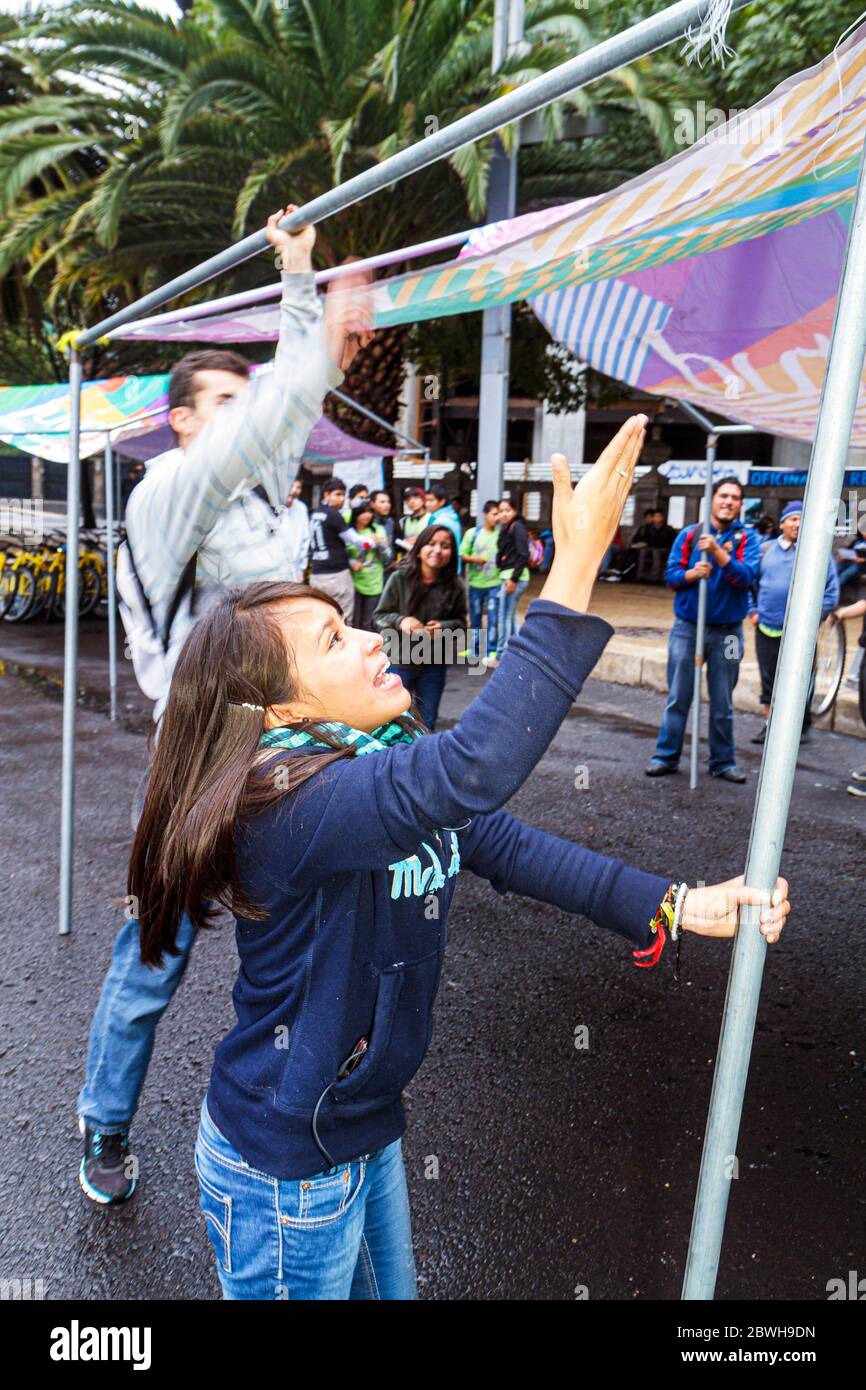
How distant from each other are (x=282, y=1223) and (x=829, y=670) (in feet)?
25.7

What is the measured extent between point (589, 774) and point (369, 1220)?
17.9 feet

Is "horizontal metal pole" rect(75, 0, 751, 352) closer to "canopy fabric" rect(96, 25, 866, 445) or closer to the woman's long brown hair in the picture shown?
"canopy fabric" rect(96, 25, 866, 445)

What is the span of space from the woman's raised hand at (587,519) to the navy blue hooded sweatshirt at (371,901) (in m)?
0.03

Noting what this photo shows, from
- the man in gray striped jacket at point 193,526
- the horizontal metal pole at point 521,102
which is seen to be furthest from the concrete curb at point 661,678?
the horizontal metal pole at point 521,102

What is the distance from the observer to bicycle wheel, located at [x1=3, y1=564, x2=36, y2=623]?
14.0 metres

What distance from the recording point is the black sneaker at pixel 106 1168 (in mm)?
2617

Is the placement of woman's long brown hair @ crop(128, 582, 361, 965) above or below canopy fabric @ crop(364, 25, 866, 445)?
below

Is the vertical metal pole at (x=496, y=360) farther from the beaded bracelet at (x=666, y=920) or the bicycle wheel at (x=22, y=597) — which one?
the beaded bracelet at (x=666, y=920)

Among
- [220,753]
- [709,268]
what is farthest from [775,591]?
[220,753]

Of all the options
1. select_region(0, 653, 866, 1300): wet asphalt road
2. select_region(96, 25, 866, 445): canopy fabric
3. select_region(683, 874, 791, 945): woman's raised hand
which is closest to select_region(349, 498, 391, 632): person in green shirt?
select_region(96, 25, 866, 445): canopy fabric

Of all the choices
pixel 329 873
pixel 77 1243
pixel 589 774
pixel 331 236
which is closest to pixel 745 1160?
pixel 77 1243

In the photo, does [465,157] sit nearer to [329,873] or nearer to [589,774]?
[589,774]

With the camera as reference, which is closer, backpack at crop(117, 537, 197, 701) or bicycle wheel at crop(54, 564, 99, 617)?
backpack at crop(117, 537, 197, 701)
